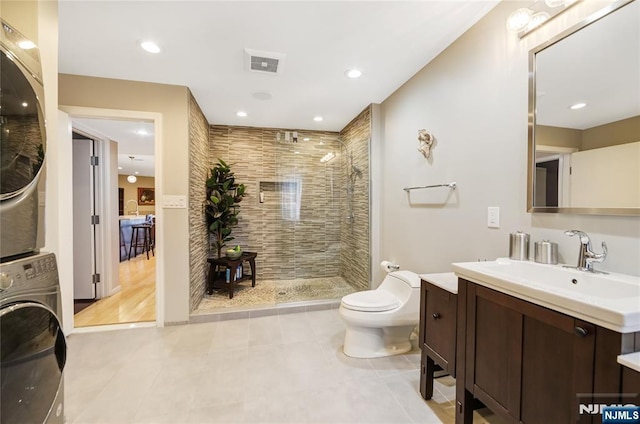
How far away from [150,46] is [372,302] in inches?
98.9

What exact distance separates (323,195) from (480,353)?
9.34 feet

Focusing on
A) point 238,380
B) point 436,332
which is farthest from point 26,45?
point 436,332

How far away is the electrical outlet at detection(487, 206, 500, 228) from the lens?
1.61 meters

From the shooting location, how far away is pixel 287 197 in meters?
3.83

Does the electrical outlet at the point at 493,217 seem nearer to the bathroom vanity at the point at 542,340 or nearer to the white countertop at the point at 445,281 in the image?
the bathroom vanity at the point at 542,340

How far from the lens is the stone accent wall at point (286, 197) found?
12.4 feet

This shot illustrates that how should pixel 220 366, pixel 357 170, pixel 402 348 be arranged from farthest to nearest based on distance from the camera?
pixel 357 170
pixel 402 348
pixel 220 366

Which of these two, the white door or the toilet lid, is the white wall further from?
the white door

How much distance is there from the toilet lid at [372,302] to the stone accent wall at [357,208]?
1.03 metres

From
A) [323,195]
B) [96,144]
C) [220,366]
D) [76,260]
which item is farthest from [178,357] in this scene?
[96,144]

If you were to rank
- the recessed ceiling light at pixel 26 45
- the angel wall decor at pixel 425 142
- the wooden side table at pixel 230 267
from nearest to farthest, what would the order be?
the recessed ceiling light at pixel 26 45
the angel wall decor at pixel 425 142
the wooden side table at pixel 230 267

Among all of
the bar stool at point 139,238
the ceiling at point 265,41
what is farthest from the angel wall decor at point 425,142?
the bar stool at point 139,238

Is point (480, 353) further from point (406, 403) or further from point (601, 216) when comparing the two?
point (601, 216)

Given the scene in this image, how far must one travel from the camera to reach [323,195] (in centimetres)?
383
